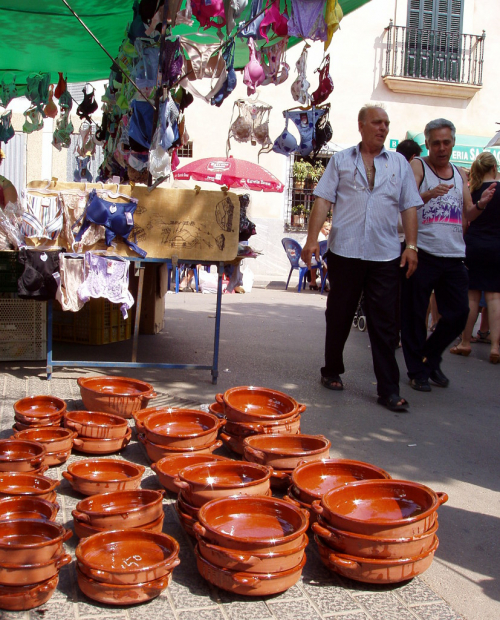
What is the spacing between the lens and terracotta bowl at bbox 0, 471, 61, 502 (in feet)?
8.83

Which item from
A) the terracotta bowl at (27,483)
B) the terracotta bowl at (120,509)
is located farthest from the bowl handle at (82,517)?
the terracotta bowl at (27,483)

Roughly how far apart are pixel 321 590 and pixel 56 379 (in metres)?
3.10

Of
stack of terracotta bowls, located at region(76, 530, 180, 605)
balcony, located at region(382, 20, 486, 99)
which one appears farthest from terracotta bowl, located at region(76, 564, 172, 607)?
balcony, located at region(382, 20, 486, 99)

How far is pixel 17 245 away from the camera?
4.74 meters

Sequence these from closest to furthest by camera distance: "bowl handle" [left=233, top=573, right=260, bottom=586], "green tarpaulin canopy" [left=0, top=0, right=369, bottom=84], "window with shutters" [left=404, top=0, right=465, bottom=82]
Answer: "bowl handle" [left=233, top=573, right=260, bottom=586], "green tarpaulin canopy" [left=0, top=0, right=369, bottom=84], "window with shutters" [left=404, top=0, right=465, bottom=82]

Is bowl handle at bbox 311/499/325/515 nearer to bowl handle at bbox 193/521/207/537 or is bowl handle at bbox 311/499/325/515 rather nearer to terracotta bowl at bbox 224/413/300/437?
bowl handle at bbox 193/521/207/537

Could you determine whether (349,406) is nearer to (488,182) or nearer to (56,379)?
(56,379)

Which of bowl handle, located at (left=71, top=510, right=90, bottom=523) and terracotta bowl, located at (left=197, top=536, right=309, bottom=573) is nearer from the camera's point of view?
terracotta bowl, located at (left=197, top=536, right=309, bottom=573)

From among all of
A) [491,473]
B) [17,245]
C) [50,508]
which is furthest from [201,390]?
[50,508]

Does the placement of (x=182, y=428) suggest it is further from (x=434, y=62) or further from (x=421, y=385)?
(x=434, y=62)

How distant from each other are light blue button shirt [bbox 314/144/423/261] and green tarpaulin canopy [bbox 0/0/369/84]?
2.12 m

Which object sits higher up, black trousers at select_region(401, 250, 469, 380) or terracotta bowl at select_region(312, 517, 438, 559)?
black trousers at select_region(401, 250, 469, 380)

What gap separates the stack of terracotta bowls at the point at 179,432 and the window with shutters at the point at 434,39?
14947 mm

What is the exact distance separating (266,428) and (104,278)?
6.13 feet
